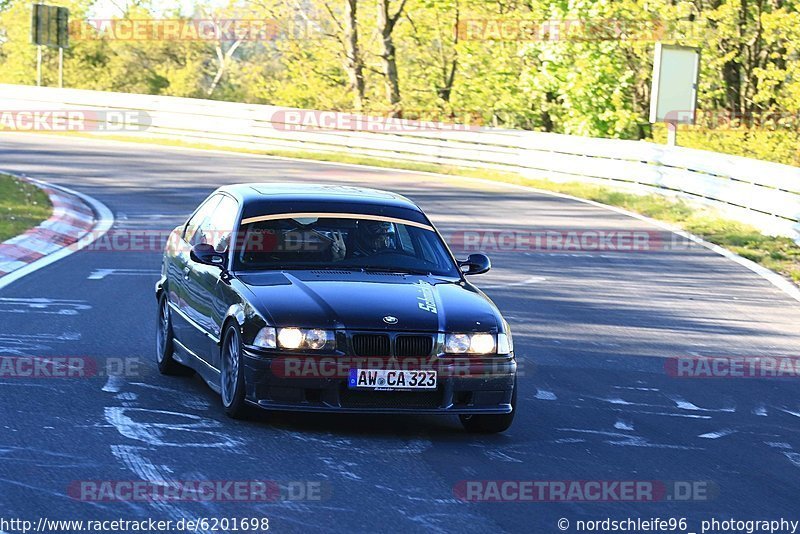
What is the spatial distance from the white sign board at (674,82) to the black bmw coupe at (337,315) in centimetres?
2122

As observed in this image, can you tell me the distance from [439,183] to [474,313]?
21270 mm

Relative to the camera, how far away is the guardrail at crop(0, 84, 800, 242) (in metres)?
22.5

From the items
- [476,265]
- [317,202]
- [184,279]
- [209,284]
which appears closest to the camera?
[209,284]

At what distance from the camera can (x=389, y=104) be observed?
42.8 m

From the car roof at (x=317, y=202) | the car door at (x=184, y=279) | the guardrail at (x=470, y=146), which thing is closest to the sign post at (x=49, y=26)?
the guardrail at (x=470, y=146)

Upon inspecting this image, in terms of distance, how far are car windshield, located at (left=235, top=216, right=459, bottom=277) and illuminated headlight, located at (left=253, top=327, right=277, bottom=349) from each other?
1.01 meters

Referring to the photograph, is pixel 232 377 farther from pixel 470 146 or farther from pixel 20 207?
pixel 470 146

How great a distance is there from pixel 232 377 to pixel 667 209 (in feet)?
57.2

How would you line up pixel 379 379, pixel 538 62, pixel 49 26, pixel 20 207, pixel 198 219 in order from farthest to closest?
1. pixel 49 26
2. pixel 538 62
3. pixel 20 207
4. pixel 198 219
5. pixel 379 379

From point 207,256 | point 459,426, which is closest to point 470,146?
point 207,256

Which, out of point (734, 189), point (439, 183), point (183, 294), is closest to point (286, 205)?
point (183, 294)

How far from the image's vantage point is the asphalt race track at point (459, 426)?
6.69m

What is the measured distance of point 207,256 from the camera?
927 cm

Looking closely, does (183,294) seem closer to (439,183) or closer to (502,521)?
(502,521)
